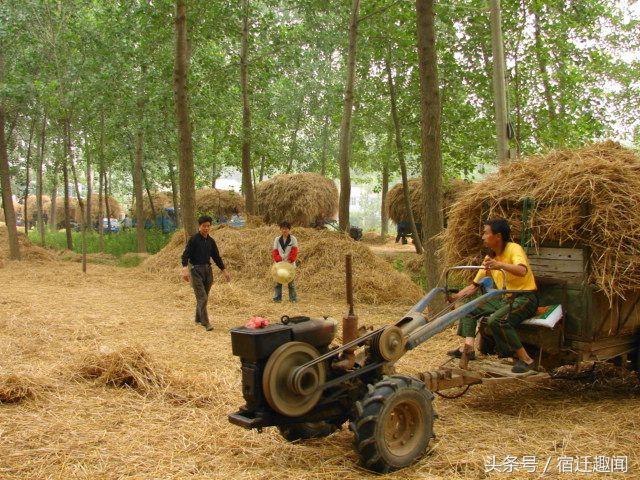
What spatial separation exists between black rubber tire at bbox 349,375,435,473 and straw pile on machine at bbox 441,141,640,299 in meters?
2.11

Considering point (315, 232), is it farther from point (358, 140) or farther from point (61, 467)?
point (61, 467)

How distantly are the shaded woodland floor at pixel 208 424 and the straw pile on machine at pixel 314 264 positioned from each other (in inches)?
182

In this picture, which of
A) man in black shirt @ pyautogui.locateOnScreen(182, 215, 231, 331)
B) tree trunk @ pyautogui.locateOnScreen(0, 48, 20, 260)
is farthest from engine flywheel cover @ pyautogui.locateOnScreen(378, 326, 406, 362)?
tree trunk @ pyautogui.locateOnScreen(0, 48, 20, 260)

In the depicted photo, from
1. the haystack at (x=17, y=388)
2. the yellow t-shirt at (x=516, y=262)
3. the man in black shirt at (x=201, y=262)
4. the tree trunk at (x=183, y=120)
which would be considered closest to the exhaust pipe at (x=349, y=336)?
the yellow t-shirt at (x=516, y=262)

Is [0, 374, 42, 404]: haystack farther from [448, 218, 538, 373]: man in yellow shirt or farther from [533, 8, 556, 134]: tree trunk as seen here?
[533, 8, 556, 134]: tree trunk

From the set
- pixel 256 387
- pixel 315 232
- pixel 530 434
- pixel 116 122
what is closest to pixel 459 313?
pixel 530 434

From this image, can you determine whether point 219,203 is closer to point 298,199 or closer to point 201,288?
point 298,199

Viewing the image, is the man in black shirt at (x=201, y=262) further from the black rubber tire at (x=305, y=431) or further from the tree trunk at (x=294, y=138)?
the tree trunk at (x=294, y=138)

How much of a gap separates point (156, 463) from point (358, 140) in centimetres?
2253

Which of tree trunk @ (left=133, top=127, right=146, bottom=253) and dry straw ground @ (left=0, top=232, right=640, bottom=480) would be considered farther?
tree trunk @ (left=133, top=127, right=146, bottom=253)

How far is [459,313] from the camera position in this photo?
4.71 meters

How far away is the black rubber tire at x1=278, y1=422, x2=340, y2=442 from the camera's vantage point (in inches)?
168

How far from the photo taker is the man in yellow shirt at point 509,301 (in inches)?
208
